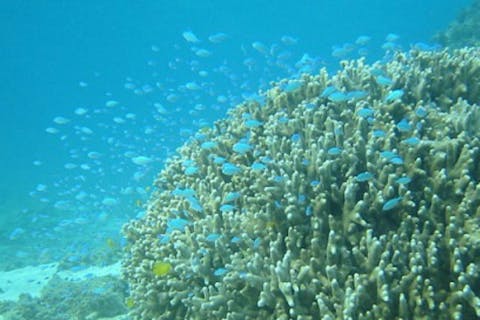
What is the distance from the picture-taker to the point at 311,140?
5.36 m

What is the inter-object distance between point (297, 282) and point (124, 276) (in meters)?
4.14

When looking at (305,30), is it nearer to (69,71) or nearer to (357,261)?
(69,71)

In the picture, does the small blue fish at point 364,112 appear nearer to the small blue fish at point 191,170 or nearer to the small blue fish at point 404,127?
the small blue fish at point 404,127

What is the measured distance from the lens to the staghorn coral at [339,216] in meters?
3.59

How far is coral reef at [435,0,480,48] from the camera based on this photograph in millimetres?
21136

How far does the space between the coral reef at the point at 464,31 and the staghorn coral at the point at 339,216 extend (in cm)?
1643

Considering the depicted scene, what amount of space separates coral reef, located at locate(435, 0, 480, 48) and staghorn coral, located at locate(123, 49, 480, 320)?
1643 cm

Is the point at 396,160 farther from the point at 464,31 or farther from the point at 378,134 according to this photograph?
the point at 464,31

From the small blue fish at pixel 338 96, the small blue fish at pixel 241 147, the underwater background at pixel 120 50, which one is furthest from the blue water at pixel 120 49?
the small blue fish at pixel 338 96

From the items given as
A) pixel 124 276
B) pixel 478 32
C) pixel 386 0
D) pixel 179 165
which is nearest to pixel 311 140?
pixel 179 165

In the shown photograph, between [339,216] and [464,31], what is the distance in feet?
71.0

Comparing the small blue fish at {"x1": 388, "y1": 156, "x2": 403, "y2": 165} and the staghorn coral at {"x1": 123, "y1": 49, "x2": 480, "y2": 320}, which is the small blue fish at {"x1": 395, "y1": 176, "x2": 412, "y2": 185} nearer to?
the staghorn coral at {"x1": 123, "y1": 49, "x2": 480, "y2": 320}

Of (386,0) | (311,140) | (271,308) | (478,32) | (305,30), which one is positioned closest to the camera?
(271,308)

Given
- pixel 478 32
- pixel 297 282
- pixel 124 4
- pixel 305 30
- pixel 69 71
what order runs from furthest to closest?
1. pixel 305 30
2. pixel 69 71
3. pixel 124 4
4. pixel 478 32
5. pixel 297 282
